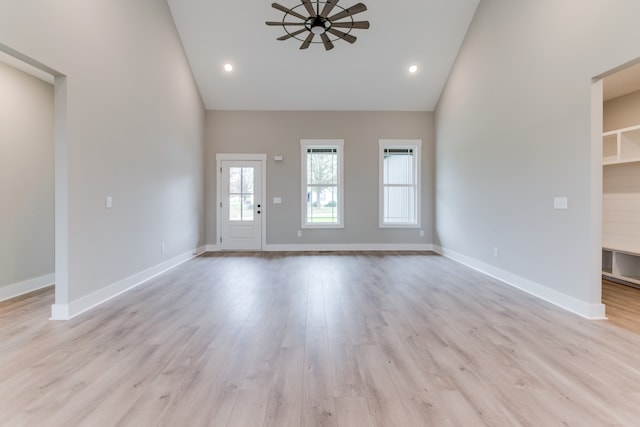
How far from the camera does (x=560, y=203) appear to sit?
3.13 meters

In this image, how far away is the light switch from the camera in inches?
120

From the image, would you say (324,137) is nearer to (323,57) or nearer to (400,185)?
(323,57)

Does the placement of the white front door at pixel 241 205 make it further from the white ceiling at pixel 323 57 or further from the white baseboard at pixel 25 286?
the white baseboard at pixel 25 286

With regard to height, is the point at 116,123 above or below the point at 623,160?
above

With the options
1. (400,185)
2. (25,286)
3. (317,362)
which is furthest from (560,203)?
(25,286)

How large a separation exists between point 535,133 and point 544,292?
5.98ft

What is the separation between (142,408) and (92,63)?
3.32 m

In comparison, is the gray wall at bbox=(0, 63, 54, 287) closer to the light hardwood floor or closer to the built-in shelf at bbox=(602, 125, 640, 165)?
the light hardwood floor

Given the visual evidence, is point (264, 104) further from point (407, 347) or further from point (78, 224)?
point (407, 347)

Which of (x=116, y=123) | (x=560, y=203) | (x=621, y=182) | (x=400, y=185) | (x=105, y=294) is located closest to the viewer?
(x=560, y=203)

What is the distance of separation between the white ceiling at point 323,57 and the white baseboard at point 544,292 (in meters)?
3.73

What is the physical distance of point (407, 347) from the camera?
2.18m

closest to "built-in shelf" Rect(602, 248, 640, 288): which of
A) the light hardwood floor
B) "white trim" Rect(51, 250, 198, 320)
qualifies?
the light hardwood floor

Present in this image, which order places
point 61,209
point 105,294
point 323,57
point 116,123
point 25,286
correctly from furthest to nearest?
point 323,57 → point 25,286 → point 116,123 → point 105,294 → point 61,209
